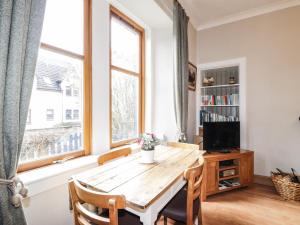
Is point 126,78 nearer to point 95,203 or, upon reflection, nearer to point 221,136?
point 221,136

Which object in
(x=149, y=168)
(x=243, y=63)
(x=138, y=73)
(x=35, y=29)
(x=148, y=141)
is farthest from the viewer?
(x=243, y=63)

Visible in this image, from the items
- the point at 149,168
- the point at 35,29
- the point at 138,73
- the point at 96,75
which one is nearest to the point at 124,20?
the point at 138,73

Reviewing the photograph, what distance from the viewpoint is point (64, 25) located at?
1.68 meters

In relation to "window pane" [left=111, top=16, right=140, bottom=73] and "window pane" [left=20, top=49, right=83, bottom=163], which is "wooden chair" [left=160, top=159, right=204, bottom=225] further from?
"window pane" [left=111, top=16, right=140, bottom=73]

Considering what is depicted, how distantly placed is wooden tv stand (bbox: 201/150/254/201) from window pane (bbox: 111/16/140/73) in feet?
5.92

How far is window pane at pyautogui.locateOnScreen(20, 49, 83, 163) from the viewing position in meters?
1.43

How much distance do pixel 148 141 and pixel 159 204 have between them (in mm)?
560

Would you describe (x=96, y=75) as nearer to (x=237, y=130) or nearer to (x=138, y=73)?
(x=138, y=73)

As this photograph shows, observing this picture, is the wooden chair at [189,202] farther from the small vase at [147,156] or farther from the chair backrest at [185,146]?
the chair backrest at [185,146]

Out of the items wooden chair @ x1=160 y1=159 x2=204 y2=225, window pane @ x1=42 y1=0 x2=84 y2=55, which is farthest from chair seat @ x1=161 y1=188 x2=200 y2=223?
window pane @ x1=42 y1=0 x2=84 y2=55

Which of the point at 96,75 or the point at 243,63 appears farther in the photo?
the point at 243,63

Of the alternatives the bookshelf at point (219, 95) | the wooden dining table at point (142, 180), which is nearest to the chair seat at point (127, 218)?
the wooden dining table at point (142, 180)

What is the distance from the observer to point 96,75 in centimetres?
188

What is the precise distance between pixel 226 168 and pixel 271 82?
1628mm
